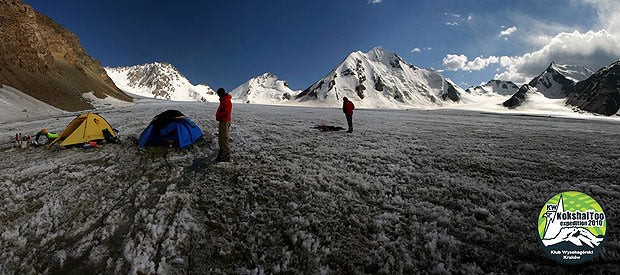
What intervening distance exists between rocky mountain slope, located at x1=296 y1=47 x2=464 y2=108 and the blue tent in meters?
118

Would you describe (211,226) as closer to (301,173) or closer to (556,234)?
(301,173)

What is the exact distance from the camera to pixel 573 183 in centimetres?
423

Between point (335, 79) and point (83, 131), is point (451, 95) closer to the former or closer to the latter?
point (335, 79)

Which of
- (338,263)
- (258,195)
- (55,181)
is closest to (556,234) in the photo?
(338,263)

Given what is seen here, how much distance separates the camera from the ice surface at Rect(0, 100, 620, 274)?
2.40m

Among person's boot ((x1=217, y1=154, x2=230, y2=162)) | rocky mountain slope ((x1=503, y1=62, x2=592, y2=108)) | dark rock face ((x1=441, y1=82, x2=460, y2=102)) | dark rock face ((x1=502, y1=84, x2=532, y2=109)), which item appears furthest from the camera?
rocky mountain slope ((x1=503, y1=62, x2=592, y2=108))

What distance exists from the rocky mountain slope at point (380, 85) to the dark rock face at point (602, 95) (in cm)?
5878

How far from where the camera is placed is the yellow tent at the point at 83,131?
6.75 meters

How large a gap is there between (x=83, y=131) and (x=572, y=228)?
11.7 m

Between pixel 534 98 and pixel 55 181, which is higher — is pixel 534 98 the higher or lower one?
the higher one

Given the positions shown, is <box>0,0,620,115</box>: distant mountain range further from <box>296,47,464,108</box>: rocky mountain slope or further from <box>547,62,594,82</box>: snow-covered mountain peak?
<box>547,62,594,82</box>: snow-covered mountain peak

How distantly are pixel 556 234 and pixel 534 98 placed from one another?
15270 cm

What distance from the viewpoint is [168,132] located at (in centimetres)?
695

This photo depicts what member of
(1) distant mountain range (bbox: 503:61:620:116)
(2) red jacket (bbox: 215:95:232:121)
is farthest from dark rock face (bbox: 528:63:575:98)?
(2) red jacket (bbox: 215:95:232:121)
